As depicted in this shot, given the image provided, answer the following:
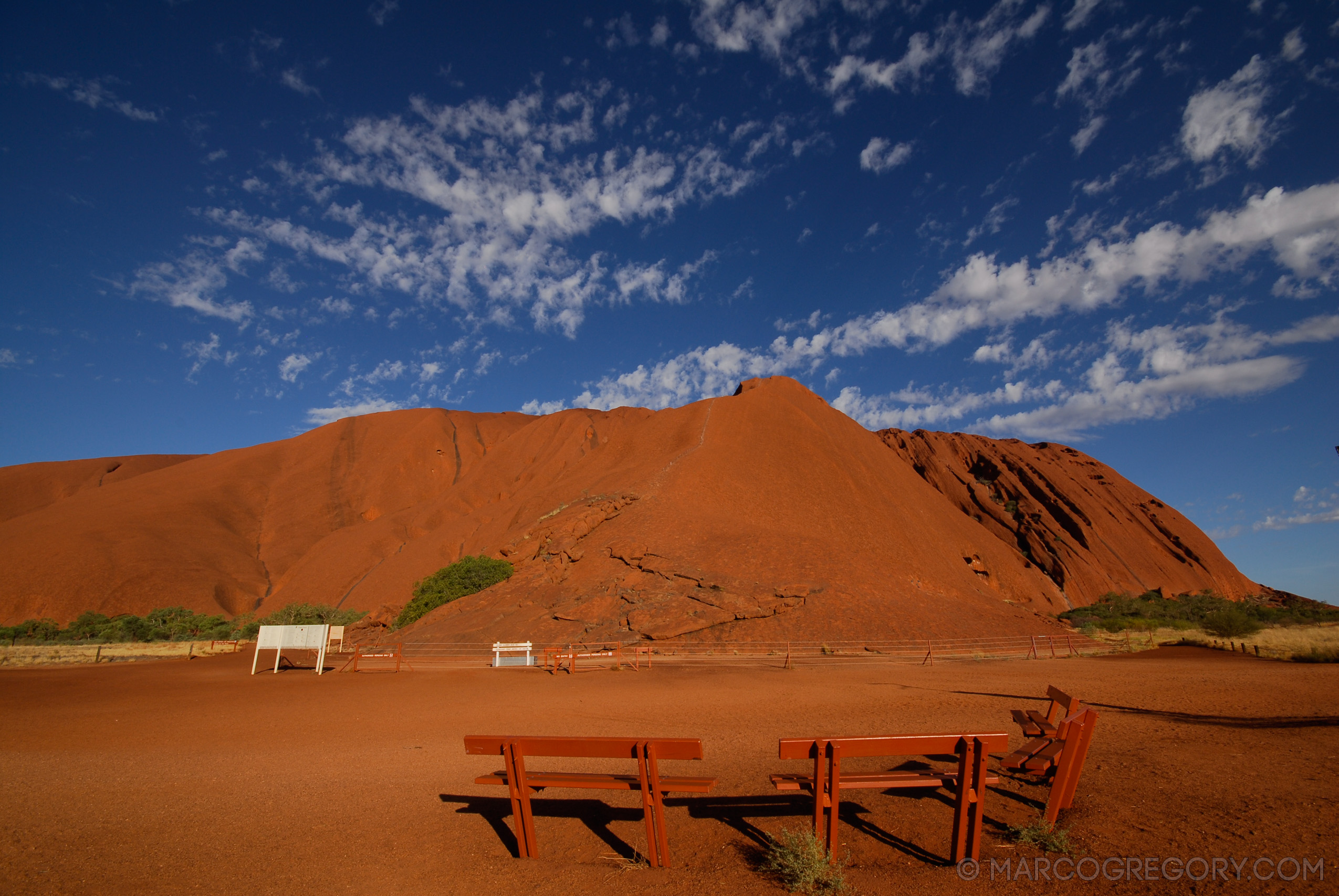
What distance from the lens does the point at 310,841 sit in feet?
18.5

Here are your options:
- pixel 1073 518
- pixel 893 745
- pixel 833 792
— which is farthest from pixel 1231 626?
pixel 1073 518

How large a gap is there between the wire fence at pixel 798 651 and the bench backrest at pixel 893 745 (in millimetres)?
18985

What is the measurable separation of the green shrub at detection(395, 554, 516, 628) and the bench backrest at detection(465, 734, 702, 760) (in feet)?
120

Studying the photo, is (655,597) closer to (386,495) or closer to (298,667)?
(298,667)

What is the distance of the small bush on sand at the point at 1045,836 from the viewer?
4891 mm

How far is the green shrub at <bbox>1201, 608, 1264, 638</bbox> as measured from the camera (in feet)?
98.3

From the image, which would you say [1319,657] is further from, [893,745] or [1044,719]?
[893,745]

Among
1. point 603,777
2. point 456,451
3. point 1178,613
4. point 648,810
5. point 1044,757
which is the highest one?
point 456,451

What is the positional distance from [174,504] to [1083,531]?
10770cm

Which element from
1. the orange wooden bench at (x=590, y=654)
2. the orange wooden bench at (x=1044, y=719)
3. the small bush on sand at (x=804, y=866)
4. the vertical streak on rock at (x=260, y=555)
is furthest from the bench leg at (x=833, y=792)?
the vertical streak on rock at (x=260, y=555)

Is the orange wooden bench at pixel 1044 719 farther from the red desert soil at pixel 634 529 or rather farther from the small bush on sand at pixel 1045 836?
the red desert soil at pixel 634 529

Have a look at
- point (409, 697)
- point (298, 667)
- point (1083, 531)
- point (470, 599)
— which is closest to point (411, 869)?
point (409, 697)

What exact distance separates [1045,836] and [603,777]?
3595mm

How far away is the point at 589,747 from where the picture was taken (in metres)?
5.13
